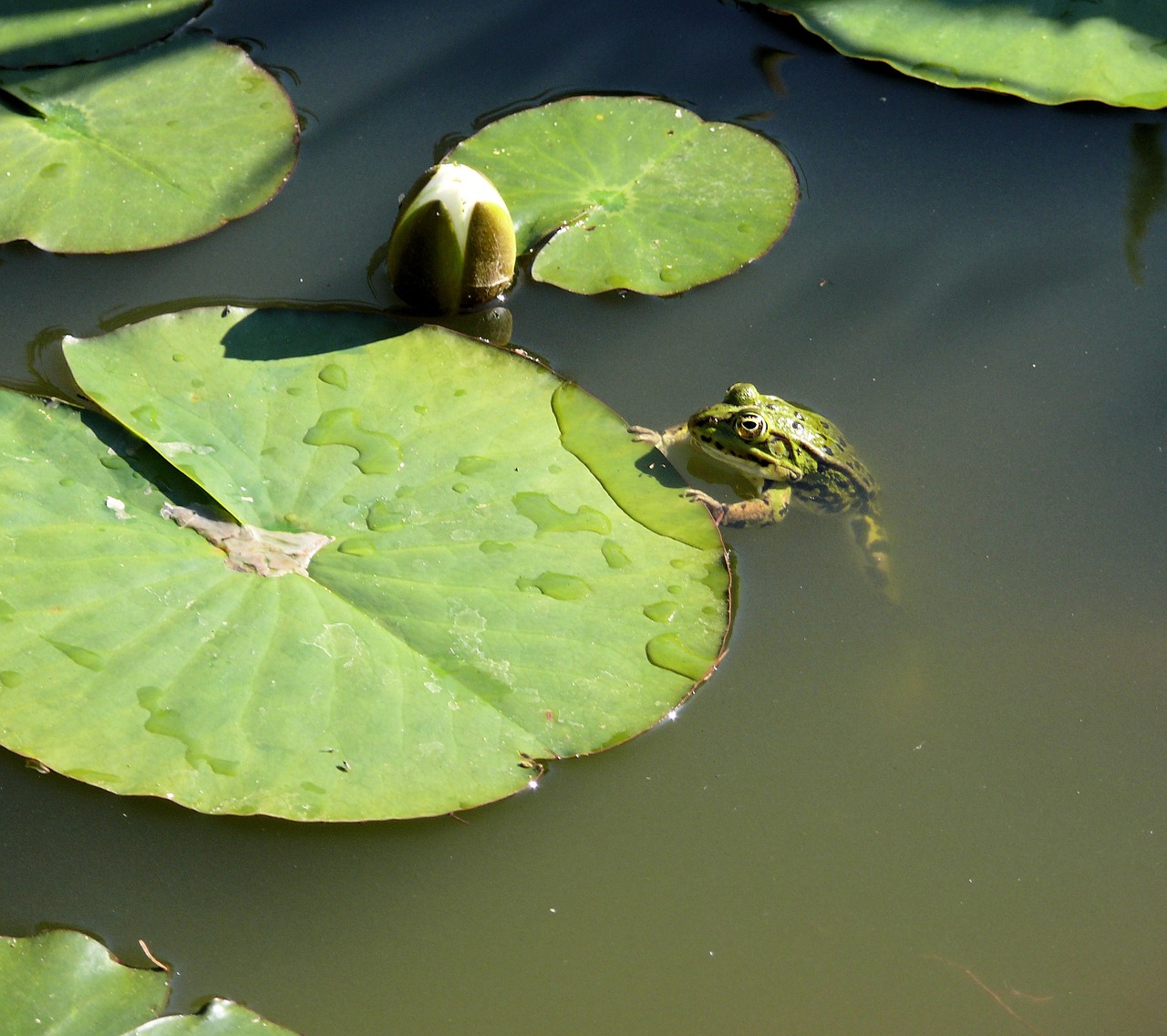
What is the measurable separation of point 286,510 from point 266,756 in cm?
59

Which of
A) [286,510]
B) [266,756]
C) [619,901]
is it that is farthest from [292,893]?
[286,510]

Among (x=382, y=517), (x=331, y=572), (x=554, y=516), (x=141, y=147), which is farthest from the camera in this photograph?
(x=141, y=147)

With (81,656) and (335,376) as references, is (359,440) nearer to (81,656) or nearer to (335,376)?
(335,376)

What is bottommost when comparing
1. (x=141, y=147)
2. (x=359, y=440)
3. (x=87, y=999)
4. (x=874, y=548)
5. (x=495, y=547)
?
(x=87, y=999)

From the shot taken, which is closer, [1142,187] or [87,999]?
[87,999]

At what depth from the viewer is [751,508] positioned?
2.83 metres

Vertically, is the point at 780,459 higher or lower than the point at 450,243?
lower

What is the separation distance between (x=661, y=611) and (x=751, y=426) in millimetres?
678

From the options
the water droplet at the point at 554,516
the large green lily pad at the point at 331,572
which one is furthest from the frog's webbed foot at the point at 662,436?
the water droplet at the point at 554,516

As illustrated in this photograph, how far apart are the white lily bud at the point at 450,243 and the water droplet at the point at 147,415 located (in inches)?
33.0

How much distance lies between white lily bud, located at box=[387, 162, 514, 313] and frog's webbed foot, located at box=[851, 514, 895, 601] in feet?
4.19

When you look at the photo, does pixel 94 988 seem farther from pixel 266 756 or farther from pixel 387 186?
pixel 387 186

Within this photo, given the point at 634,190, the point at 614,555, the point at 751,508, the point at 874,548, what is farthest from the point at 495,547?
the point at 634,190

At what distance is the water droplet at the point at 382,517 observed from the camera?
2359mm
